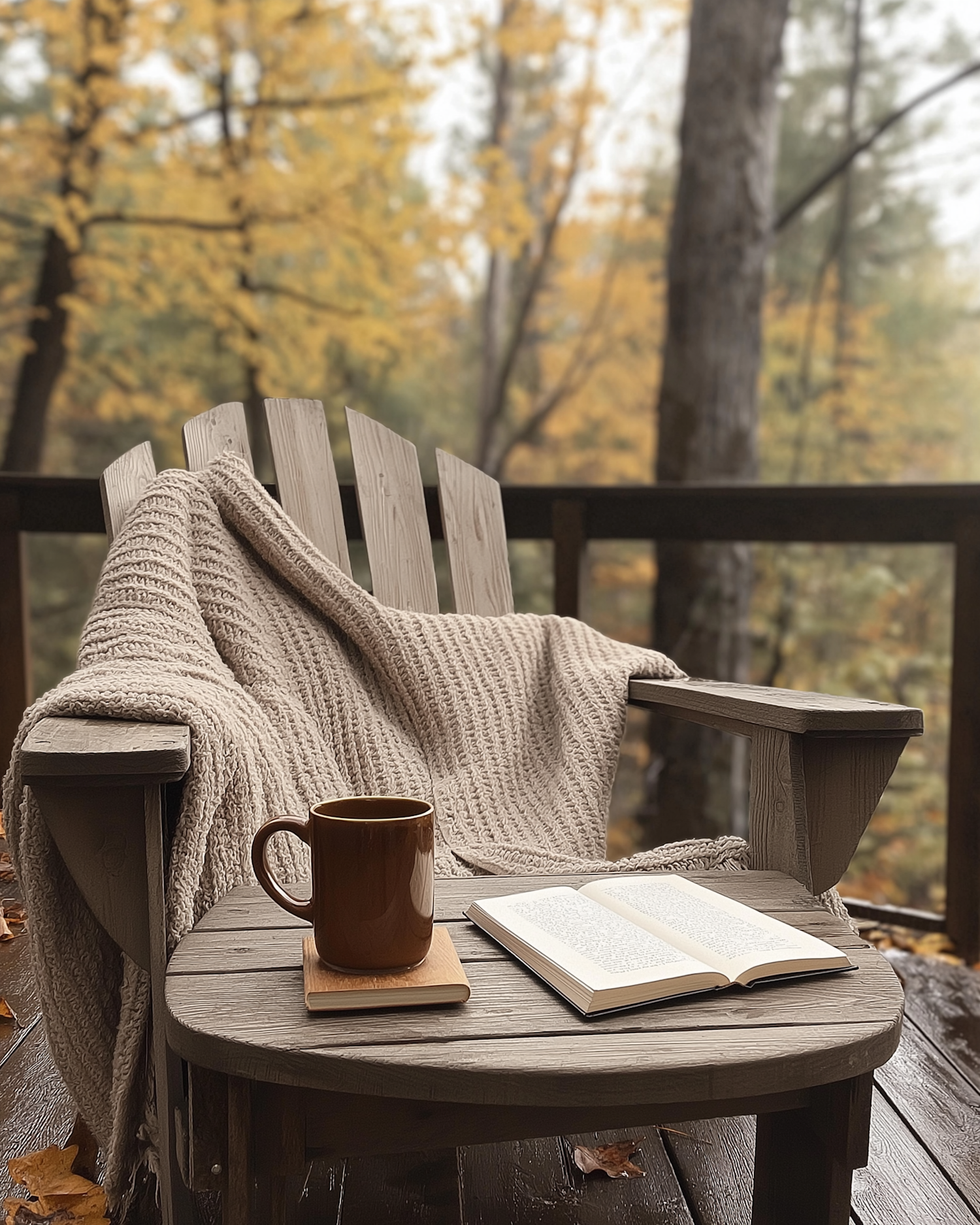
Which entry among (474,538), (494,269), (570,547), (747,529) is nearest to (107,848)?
(474,538)

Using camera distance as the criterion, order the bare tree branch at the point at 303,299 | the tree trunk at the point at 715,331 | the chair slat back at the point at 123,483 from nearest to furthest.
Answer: the chair slat back at the point at 123,483
the tree trunk at the point at 715,331
the bare tree branch at the point at 303,299

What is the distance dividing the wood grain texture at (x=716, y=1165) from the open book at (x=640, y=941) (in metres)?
0.32

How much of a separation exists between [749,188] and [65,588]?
4820 millimetres

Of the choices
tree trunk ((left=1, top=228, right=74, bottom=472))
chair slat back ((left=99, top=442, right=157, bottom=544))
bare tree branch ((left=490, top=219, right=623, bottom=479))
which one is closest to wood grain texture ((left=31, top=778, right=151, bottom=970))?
chair slat back ((left=99, top=442, right=157, bottom=544))

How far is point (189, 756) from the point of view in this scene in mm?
867

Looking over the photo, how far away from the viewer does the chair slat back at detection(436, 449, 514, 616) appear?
1.75 meters

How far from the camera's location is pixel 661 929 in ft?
2.74

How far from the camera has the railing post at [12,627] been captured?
6.63 ft

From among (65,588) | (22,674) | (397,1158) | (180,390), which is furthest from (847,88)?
(397,1158)

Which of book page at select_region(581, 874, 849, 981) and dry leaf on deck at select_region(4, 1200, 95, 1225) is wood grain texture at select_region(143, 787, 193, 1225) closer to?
dry leaf on deck at select_region(4, 1200, 95, 1225)

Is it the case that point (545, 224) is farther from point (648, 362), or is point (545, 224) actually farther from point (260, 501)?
point (260, 501)

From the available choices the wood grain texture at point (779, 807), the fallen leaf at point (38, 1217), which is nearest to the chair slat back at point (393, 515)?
the wood grain texture at point (779, 807)

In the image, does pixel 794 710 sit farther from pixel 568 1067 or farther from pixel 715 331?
pixel 715 331

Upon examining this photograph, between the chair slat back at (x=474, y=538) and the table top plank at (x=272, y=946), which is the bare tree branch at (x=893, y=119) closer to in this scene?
the chair slat back at (x=474, y=538)
